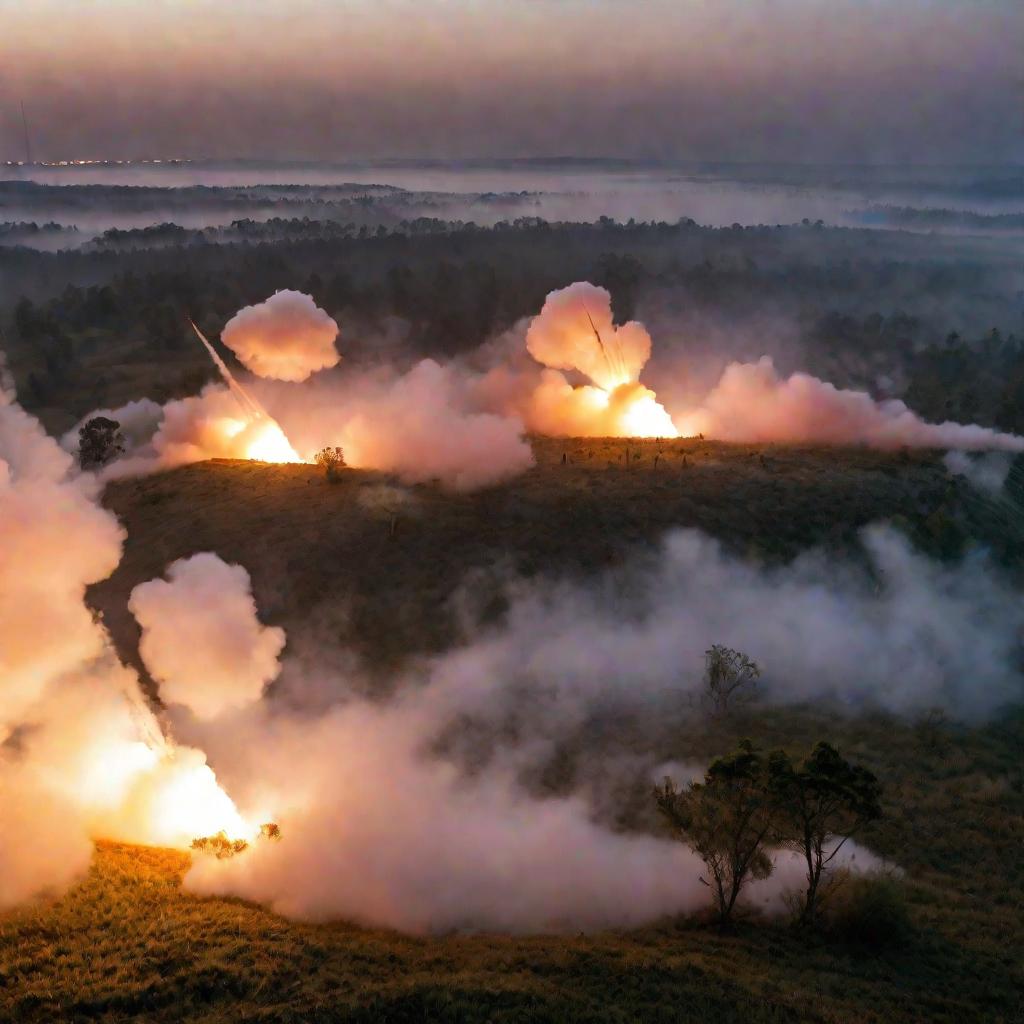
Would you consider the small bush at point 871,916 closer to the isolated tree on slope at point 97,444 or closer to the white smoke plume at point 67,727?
the white smoke plume at point 67,727

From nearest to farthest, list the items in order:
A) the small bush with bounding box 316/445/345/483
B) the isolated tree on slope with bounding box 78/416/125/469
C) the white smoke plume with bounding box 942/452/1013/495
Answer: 1. the small bush with bounding box 316/445/345/483
2. the white smoke plume with bounding box 942/452/1013/495
3. the isolated tree on slope with bounding box 78/416/125/469

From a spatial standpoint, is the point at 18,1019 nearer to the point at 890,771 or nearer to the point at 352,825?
the point at 352,825

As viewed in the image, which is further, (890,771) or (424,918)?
(890,771)

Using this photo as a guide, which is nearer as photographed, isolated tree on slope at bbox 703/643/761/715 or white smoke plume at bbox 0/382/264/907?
white smoke plume at bbox 0/382/264/907

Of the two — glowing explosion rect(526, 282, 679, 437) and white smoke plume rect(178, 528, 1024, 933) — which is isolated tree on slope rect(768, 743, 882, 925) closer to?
white smoke plume rect(178, 528, 1024, 933)

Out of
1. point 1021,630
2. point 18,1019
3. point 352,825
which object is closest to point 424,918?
point 352,825

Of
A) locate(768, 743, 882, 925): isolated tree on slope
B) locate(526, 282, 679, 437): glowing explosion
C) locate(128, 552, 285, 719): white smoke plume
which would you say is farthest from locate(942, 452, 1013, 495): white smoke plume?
locate(128, 552, 285, 719): white smoke plume

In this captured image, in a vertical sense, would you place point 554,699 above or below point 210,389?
below
